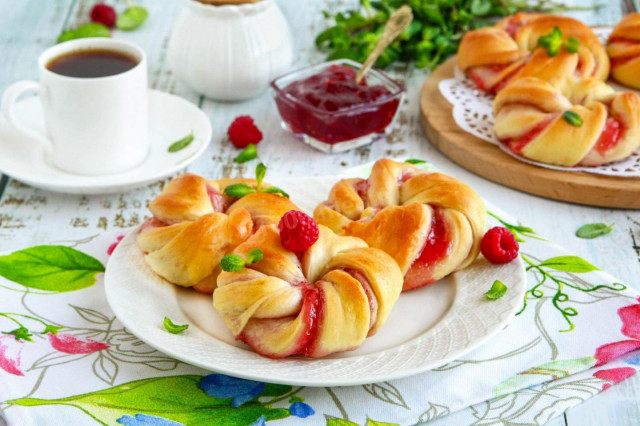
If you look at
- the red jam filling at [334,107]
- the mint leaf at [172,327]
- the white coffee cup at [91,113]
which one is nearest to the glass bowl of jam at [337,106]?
the red jam filling at [334,107]

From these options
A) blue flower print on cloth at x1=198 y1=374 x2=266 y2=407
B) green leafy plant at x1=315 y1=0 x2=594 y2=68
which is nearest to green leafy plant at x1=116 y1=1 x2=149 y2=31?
green leafy plant at x1=315 y1=0 x2=594 y2=68

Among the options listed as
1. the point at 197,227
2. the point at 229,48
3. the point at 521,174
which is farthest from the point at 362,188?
the point at 229,48

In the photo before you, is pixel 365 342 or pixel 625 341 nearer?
pixel 365 342

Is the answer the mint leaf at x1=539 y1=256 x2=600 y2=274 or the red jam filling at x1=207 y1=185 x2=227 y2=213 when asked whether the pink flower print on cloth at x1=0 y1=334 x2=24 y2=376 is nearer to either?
the red jam filling at x1=207 y1=185 x2=227 y2=213

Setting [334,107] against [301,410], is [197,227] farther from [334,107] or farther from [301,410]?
[334,107]

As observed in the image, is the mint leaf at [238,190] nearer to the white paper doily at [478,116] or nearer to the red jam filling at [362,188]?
the red jam filling at [362,188]

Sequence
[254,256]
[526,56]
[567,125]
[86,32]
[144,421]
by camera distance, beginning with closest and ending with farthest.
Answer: [144,421], [254,256], [567,125], [526,56], [86,32]

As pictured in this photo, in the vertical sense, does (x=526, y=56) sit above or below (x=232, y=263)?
below
